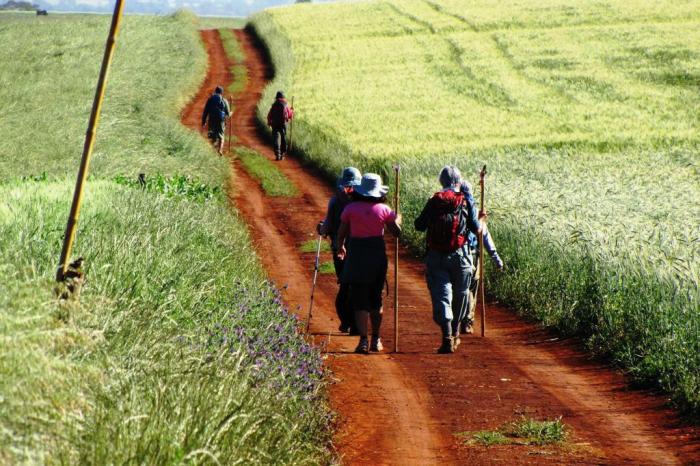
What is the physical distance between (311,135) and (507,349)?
21021 millimetres

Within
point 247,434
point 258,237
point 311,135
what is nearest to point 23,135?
point 258,237

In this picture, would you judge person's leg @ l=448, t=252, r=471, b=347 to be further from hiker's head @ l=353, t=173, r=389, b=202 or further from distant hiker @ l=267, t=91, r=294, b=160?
distant hiker @ l=267, t=91, r=294, b=160

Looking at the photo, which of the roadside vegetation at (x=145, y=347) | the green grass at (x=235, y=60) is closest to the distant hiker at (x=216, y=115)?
the roadside vegetation at (x=145, y=347)

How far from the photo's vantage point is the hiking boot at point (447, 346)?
12164mm

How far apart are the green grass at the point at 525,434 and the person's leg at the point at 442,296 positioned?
2.89m

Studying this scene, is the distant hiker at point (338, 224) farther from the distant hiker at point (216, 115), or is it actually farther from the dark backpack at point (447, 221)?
the distant hiker at point (216, 115)

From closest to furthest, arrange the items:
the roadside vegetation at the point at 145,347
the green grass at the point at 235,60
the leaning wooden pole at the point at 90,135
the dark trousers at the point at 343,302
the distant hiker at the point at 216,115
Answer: the roadside vegetation at the point at 145,347, the leaning wooden pole at the point at 90,135, the dark trousers at the point at 343,302, the distant hiker at the point at 216,115, the green grass at the point at 235,60

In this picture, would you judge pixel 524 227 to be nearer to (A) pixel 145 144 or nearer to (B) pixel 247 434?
(B) pixel 247 434

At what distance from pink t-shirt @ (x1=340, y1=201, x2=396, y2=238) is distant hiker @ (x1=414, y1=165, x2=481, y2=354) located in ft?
1.26

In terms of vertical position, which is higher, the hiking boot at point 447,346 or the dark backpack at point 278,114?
the dark backpack at point 278,114

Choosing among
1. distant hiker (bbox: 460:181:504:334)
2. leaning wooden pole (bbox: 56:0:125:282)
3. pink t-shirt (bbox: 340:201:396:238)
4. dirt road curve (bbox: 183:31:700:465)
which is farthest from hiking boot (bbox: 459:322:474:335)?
leaning wooden pole (bbox: 56:0:125:282)

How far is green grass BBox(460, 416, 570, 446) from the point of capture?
8820 mm

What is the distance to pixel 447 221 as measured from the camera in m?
11.9

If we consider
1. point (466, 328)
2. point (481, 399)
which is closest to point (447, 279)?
point (466, 328)
